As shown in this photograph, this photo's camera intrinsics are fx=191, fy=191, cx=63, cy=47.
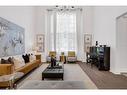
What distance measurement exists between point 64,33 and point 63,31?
0.54 ft

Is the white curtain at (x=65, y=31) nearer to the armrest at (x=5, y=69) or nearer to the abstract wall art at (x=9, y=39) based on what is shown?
the abstract wall art at (x=9, y=39)

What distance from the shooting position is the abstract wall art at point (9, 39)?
656 centimetres

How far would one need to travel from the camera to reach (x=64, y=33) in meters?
14.0

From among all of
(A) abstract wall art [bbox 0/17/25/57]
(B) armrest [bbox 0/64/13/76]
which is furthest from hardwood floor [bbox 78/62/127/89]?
(A) abstract wall art [bbox 0/17/25/57]

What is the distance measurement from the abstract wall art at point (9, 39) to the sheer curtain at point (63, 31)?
200 inches

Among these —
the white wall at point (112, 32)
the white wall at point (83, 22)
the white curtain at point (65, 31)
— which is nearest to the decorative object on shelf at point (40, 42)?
the white wall at point (83, 22)

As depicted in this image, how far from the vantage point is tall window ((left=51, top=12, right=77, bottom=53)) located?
13.9 m

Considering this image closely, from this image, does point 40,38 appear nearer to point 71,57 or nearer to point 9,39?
point 71,57

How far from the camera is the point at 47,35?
548 inches

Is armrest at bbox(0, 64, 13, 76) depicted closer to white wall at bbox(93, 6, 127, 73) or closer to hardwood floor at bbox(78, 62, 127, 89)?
hardwood floor at bbox(78, 62, 127, 89)

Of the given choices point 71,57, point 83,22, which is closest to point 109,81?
point 71,57
